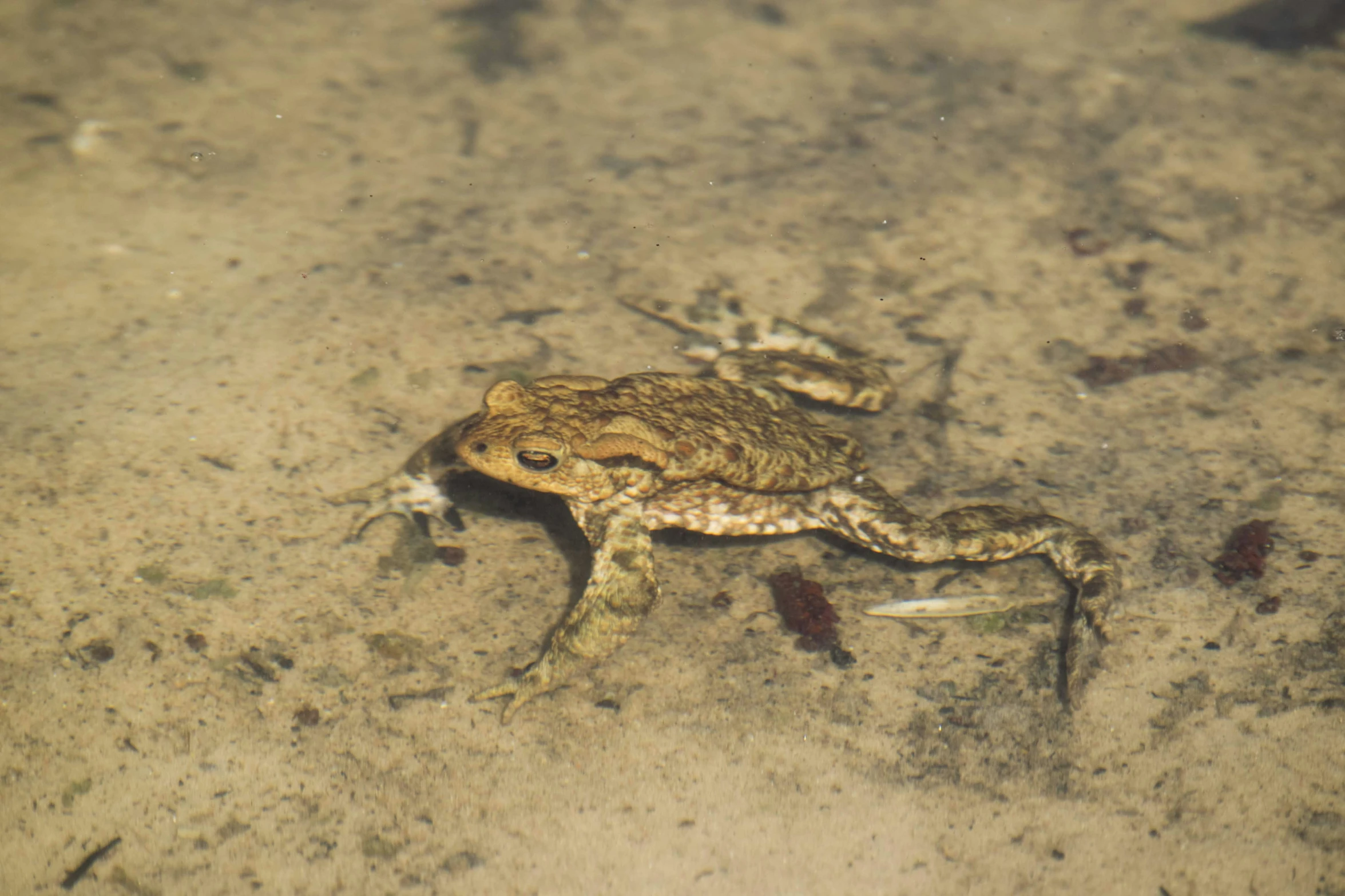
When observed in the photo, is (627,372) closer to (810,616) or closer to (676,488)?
(676,488)

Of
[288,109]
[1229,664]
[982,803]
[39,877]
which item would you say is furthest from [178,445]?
[1229,664]

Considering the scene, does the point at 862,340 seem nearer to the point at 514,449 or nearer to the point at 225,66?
the point at 514,449

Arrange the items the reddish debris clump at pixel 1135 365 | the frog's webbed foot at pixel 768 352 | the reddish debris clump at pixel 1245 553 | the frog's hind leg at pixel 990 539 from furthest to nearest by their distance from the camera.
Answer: the reddish debris clump at pixel 1135 365 → the frog's webbed foot at pixel 768 352 → the reddish debris clump at pixel 1245 553 → the frog's hind leg at pixel 990 539

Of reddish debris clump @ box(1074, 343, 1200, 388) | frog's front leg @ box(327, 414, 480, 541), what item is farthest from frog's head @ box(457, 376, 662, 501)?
reddish debris clump @ box(1074, 343, 1200, 388)

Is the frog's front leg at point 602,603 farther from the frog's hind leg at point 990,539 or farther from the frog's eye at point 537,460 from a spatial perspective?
the frog's hind leg at point 990,539

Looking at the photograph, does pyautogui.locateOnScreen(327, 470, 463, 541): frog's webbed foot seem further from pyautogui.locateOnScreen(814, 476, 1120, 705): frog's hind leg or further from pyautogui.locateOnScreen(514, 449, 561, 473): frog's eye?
pyautogui.locateOnScreen(814, 476, 1120, 705): frog's hind leg

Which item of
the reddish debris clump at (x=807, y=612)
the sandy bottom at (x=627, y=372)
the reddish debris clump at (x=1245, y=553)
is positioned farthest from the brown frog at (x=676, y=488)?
the reddish debris clump at (x=1245, y=553)
